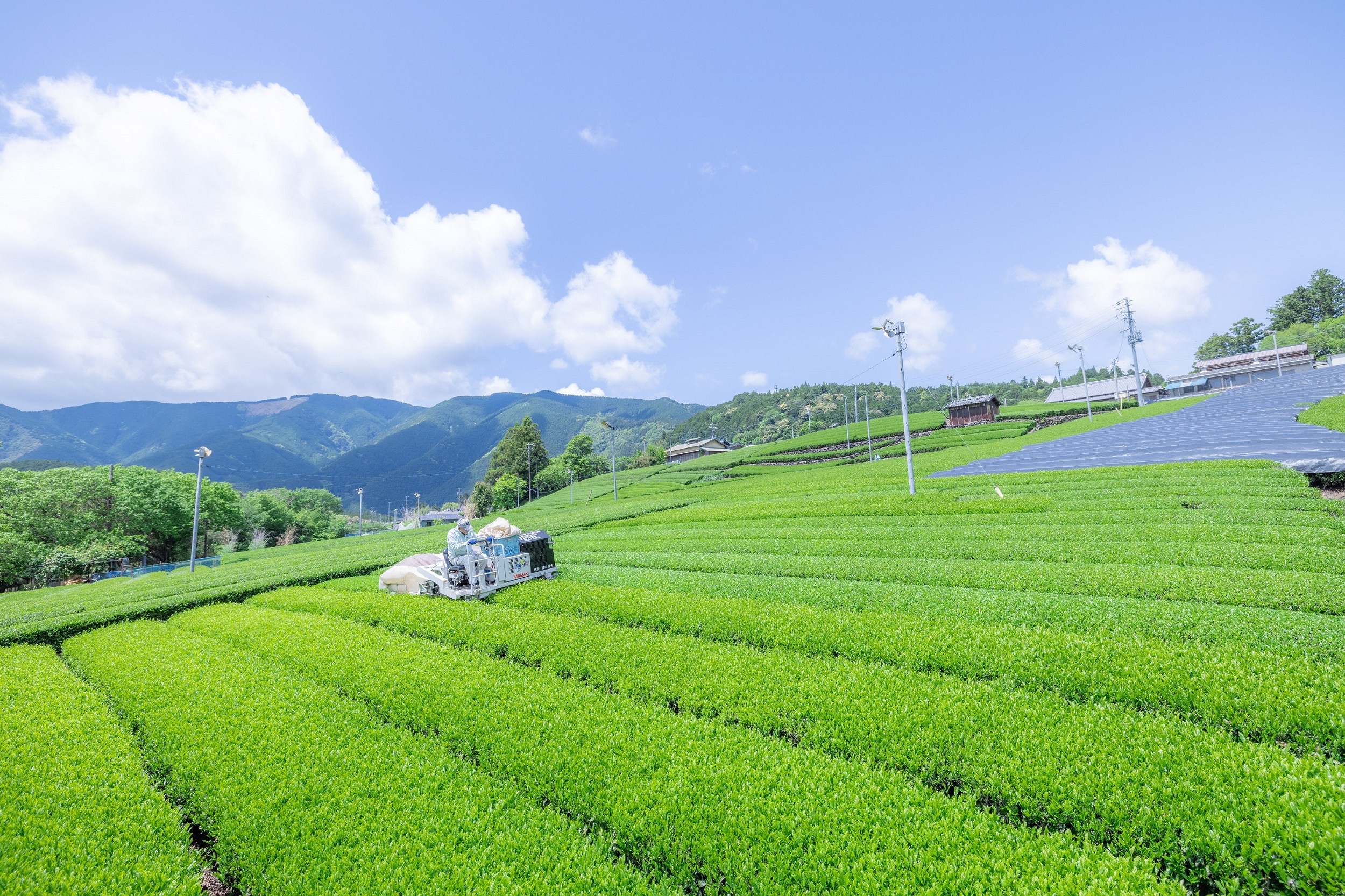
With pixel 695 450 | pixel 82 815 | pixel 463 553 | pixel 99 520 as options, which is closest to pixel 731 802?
pixel 82 815

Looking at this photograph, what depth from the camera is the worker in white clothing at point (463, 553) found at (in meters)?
Answer: 13.4

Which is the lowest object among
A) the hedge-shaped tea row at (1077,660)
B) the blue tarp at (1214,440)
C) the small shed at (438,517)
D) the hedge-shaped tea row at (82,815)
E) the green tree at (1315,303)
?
the small shed at (438,517)

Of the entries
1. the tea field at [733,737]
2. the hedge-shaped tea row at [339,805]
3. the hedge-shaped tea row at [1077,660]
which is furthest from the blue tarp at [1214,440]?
the hedge-shaped tea row at [339,805]

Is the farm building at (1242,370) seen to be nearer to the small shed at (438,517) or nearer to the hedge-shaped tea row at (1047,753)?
the hedge-shaped tea row at (1047,753)

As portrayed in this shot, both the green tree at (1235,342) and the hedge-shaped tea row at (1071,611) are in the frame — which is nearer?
the hedge-shaped tea row at (1071,611)

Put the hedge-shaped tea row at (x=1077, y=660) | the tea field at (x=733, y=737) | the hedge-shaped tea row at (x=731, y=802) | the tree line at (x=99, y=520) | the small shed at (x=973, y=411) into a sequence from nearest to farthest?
the hedge-shaped tea row at (x=731, y=802) → the tea field at (x=733, y=737) → the hedge-shaped tea row at (x=1077, y=660) → the tree line at (x=99, y=520) → the small shed at (x=973, y=411)

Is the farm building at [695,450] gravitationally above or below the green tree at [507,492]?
above

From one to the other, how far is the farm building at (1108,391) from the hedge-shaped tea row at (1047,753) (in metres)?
101

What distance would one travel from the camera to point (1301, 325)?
300 feet

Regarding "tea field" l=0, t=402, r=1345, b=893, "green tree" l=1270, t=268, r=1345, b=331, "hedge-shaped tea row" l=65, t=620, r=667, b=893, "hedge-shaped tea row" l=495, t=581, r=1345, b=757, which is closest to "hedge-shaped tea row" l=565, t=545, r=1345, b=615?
"tea field" l=0, t=402, r=1345, b=893

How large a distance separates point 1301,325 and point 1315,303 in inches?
468

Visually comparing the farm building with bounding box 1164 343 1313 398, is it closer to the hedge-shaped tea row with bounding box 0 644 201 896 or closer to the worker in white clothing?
the worker in white clothing

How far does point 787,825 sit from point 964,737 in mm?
2435

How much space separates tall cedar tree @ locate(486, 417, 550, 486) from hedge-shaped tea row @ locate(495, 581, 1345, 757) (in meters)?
90.5
